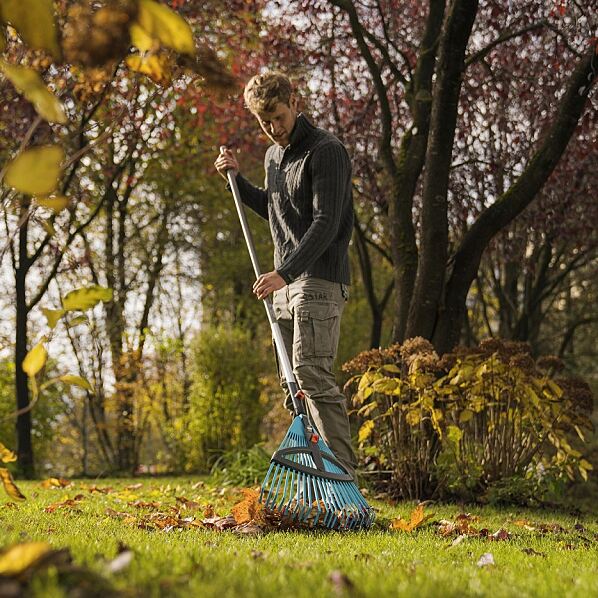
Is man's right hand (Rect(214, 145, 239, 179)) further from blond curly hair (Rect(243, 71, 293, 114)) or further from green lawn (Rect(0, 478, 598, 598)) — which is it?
green lawn (Rect(0, 478, 598, 598))

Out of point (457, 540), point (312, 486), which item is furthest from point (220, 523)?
point (457, 540)

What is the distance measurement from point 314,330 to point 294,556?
1.46 m

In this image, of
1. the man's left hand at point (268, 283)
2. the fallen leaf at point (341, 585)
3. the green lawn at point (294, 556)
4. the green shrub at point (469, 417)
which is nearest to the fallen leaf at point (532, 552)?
the green lawn at point (294, 556)

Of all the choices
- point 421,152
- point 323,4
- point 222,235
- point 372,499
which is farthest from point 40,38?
point 222,235

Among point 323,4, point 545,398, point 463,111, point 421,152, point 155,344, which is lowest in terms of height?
point 545,398

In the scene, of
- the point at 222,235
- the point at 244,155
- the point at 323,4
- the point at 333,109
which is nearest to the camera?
the point at 323,4

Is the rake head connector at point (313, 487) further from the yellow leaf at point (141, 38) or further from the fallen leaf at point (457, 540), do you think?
the yellow leaf at point (141, 38)

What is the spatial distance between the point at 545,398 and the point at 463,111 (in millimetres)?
4178

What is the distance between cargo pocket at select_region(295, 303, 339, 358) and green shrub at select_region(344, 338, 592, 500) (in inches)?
Result: 39.7

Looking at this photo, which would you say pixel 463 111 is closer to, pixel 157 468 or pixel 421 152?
pixel 421 152

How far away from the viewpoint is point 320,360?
11.9 ft

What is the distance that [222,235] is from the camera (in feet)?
39.2

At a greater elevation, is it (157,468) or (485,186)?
(485,186)

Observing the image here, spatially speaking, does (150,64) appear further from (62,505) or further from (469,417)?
(469,417)
